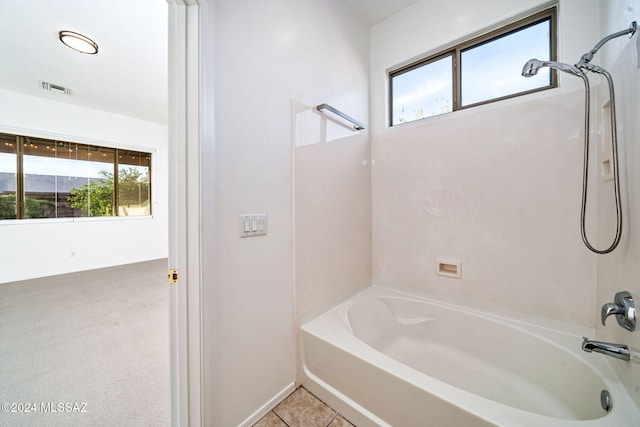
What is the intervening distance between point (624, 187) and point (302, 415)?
1912 mm

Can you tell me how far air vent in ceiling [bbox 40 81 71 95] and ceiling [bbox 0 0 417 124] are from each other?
2.1 inches

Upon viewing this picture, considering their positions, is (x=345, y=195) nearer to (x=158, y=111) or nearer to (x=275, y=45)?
(x=275, y=45)

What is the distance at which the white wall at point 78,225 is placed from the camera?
334 cm

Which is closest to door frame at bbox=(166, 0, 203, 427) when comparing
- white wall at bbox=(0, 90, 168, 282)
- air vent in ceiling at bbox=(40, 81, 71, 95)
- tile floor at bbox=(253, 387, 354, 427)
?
tile floor at bbox=(253, 387, 354, 427)

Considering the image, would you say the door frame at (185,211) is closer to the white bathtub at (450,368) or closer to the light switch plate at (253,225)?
the light switch plate at (253,225)

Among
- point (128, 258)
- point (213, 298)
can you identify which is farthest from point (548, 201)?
point (128, 258)

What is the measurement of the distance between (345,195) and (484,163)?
1.03 metres

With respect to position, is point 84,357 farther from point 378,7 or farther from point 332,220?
point 378,7

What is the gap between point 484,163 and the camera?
1.63m

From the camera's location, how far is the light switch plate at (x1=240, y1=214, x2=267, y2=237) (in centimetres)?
116

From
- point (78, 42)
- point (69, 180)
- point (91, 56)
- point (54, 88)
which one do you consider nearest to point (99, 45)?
point (78, 42)

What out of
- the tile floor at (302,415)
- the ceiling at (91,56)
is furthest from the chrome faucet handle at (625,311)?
the ceiling at (91,56)

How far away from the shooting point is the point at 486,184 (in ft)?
5.32

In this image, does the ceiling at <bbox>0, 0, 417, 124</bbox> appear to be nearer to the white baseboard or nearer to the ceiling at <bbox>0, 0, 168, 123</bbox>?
the ceiling at <bbox>0, 0, 168, 123</bbox>
